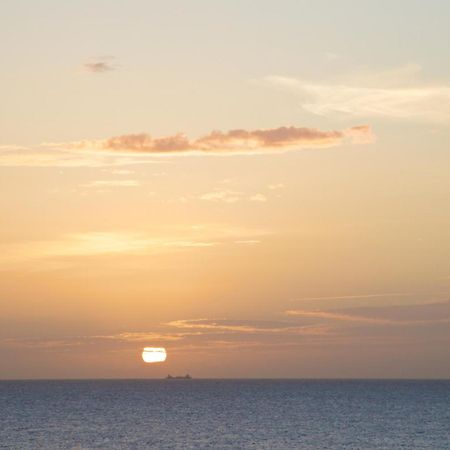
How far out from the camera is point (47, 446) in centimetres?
10025

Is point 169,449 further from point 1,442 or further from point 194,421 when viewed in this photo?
point 194,421

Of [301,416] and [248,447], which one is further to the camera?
[301,416]

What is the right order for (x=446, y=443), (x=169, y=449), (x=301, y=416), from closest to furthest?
A: (x=169, y=449)
(x=446, y=443)
(x=301, y=416)

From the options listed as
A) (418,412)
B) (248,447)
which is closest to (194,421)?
(248,447)

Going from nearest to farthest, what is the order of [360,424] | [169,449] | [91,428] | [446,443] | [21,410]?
[169,449], [446,443], [91,428], [360,424], [21,410]

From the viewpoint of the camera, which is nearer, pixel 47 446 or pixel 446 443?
pixel 47 446

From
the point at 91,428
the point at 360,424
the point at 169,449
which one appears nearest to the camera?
the point at 169,449

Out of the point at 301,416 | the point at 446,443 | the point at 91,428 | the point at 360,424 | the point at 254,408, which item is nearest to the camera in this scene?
the point at 446,443

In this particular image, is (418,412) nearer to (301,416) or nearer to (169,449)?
(301,416)

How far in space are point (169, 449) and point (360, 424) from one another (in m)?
→ 51.1

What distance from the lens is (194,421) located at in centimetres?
14375

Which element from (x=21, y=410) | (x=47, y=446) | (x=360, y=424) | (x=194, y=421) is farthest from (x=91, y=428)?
(x=21, y=410)

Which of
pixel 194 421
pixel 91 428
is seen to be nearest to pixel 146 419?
pixel 194 421

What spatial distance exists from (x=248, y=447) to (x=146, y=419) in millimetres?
50270
